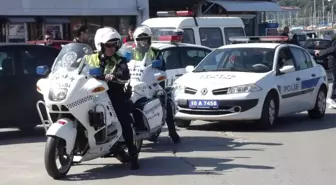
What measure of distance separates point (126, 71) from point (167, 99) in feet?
6.97

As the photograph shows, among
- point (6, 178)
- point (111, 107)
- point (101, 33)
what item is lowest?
point (6, 178)

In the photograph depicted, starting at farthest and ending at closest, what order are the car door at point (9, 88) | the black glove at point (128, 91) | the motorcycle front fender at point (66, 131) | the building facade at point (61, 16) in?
the building facade at point (61, 16) < the car door at point (9, 88) < the black glove at point (128, 91) < the motorcycle front fender at point (66, 131)

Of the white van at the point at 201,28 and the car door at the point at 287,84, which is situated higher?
the white van at the point at 201,28

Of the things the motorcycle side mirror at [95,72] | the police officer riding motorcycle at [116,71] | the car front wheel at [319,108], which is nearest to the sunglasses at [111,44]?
the police officer riding motorcycle at [116,71]

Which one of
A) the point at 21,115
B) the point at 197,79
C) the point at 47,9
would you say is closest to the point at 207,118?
the point at 197,79

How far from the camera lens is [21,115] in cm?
1225

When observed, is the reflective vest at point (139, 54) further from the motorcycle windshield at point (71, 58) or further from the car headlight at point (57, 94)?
the car headlight at point (57, 94)

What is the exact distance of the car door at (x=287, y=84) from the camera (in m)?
13.3

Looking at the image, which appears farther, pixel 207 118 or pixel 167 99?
pixel 207 118

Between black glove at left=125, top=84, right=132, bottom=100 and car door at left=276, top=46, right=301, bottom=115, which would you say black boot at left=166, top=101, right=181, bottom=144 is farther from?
car door at left=276, top=46, right=301, bottom=115

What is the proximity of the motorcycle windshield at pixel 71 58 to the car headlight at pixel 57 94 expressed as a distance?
1.20 feet

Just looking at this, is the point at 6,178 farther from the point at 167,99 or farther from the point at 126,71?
the point at 167,99

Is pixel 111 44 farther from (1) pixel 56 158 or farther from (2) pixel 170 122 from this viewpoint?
(2) pixel 170 122

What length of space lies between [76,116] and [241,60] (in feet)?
18.7
